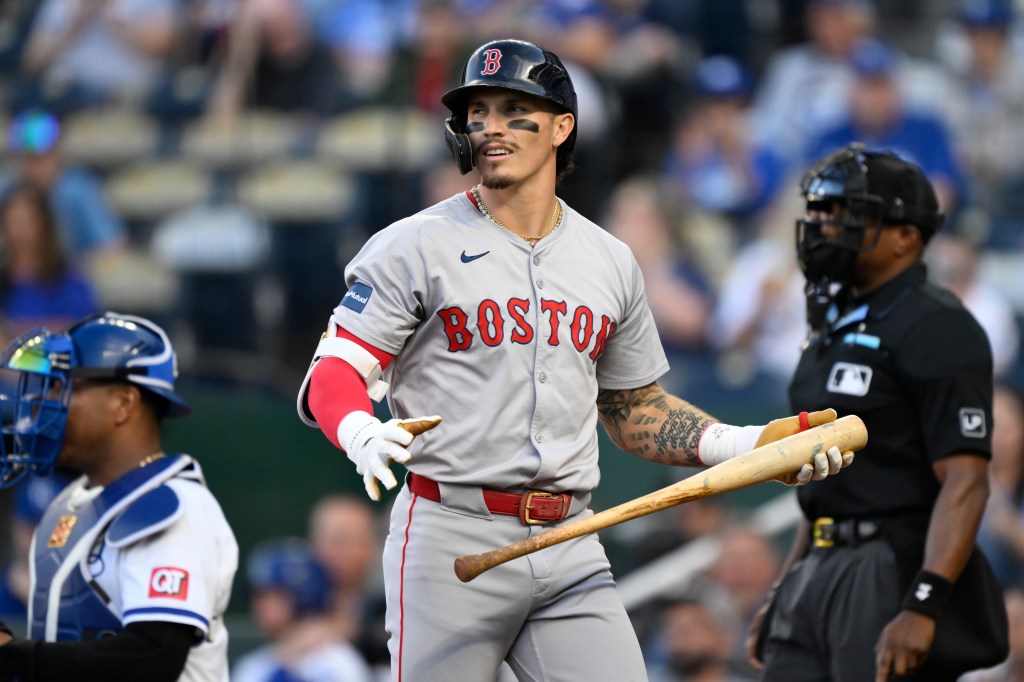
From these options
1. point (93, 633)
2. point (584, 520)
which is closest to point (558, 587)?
point (584, 520)

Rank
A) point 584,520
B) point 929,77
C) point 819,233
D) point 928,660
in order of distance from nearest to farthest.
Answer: point 584,520 < point 928,660 < point 819,233 < point 929,77

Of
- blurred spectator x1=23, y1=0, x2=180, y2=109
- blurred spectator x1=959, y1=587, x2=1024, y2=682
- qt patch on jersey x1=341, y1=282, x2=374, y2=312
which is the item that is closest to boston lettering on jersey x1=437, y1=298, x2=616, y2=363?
qt patch on jersey x1=341, y1=282, x2=374, y2=312

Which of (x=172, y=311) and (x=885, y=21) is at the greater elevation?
(x=885, y=21)

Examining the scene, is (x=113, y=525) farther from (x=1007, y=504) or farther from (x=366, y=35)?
(x=366, y=35)

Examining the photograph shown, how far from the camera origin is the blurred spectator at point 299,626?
680 centimetres

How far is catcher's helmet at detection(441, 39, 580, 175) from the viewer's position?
364 centimetres

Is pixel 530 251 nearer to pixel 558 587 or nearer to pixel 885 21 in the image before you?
pixel 558 587

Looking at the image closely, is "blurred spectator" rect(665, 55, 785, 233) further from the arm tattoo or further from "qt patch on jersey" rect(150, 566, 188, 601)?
"qt patch on jersey" rect(150, 566, 188, 601)

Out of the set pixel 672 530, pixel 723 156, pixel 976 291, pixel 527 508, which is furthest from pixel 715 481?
pixel 723 156

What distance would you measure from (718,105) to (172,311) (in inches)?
131

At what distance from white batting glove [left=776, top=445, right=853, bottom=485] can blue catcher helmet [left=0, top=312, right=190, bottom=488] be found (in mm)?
1567

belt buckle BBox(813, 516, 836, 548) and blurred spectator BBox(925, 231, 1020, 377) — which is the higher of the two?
blurred spectator BBox(925, 231, 1020, 377)

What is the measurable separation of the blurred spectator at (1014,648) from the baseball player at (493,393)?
2.83 m

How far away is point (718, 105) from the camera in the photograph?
9195 mm
